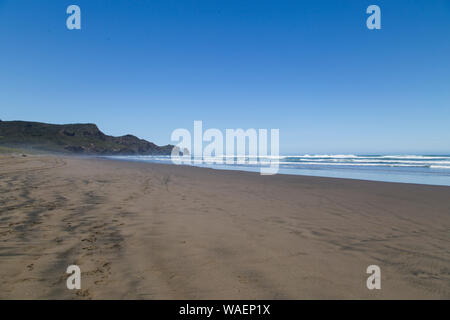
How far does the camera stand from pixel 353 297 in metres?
2.53

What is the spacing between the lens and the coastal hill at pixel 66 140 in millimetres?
89725

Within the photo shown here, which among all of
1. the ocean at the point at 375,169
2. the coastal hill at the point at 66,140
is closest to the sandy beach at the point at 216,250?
the ocean at the point at 375,169

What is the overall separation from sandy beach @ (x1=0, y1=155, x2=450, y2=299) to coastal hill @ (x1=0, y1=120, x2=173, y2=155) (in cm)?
9058

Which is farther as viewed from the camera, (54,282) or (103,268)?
(103,268)

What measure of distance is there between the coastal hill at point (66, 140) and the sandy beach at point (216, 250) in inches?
3566

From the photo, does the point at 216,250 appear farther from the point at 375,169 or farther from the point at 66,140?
the point at 66,140

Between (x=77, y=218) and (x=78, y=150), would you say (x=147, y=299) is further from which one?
(x=78, y=150)

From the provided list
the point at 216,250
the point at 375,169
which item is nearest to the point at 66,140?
the point at 375,169

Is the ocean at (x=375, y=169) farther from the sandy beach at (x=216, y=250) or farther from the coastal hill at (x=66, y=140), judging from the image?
the coastal hill at (x=66, y=140)

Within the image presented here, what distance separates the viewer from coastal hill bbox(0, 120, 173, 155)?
89725 millimetres

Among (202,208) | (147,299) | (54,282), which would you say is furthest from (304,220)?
(54,282)

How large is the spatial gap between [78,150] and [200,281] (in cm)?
11006

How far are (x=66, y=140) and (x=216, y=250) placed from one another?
122 meters
